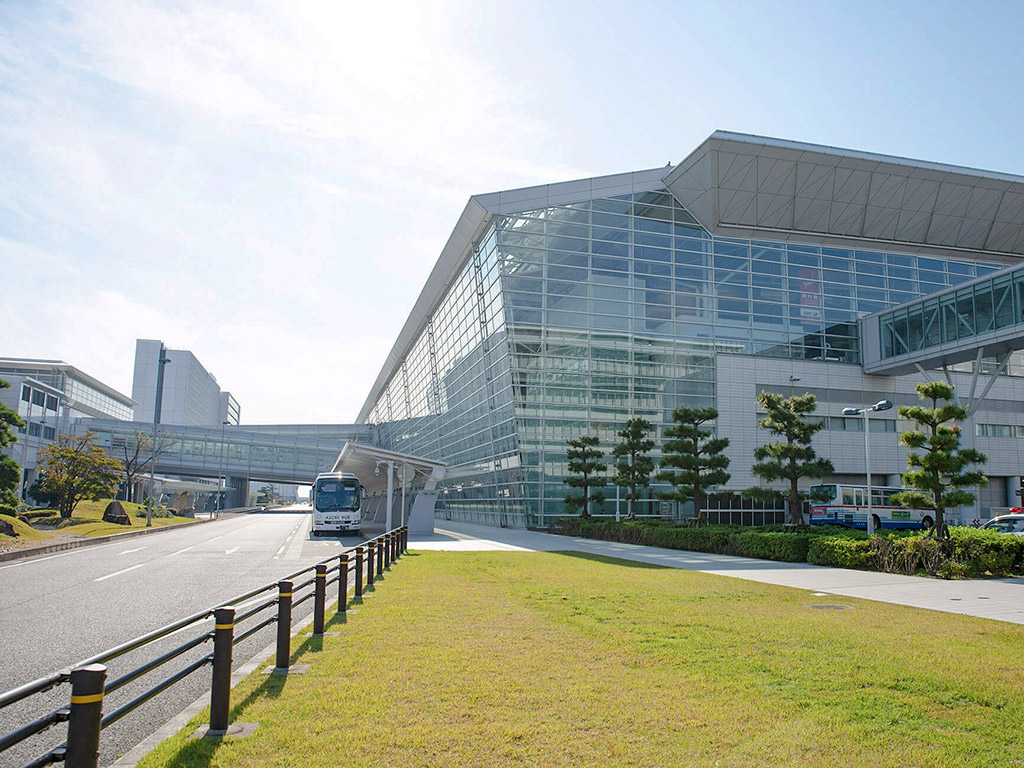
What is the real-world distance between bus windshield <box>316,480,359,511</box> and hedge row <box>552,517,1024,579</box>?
672 inches

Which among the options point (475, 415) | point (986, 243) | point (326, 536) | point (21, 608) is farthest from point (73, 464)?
point (986, 243)

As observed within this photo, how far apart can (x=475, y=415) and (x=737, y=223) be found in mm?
20390

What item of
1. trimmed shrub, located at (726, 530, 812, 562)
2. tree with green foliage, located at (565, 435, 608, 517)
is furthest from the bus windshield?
trimmed shrub, located at (726, 530, 812, 562)

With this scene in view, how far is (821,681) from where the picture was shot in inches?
256

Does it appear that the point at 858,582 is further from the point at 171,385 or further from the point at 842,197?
the point at 171,385

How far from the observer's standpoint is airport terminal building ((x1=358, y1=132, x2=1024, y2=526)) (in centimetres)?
4034

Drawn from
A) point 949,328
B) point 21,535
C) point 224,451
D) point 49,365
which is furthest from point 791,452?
point 49,365

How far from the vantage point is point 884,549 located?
18.4 meters

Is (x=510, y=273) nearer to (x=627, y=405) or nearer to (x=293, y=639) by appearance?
(x=627, y=405)

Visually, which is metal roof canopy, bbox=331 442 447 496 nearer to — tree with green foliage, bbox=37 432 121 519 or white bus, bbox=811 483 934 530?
tree with green foliage, bbox=37 432 121 519

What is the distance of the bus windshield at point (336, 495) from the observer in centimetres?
3559

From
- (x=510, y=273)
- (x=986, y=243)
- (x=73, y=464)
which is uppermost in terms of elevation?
(x=986, y=243)

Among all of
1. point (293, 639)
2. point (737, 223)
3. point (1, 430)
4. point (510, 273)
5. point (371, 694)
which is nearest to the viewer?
point (371, 694)

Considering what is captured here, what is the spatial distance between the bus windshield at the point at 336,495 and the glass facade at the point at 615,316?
520cm
